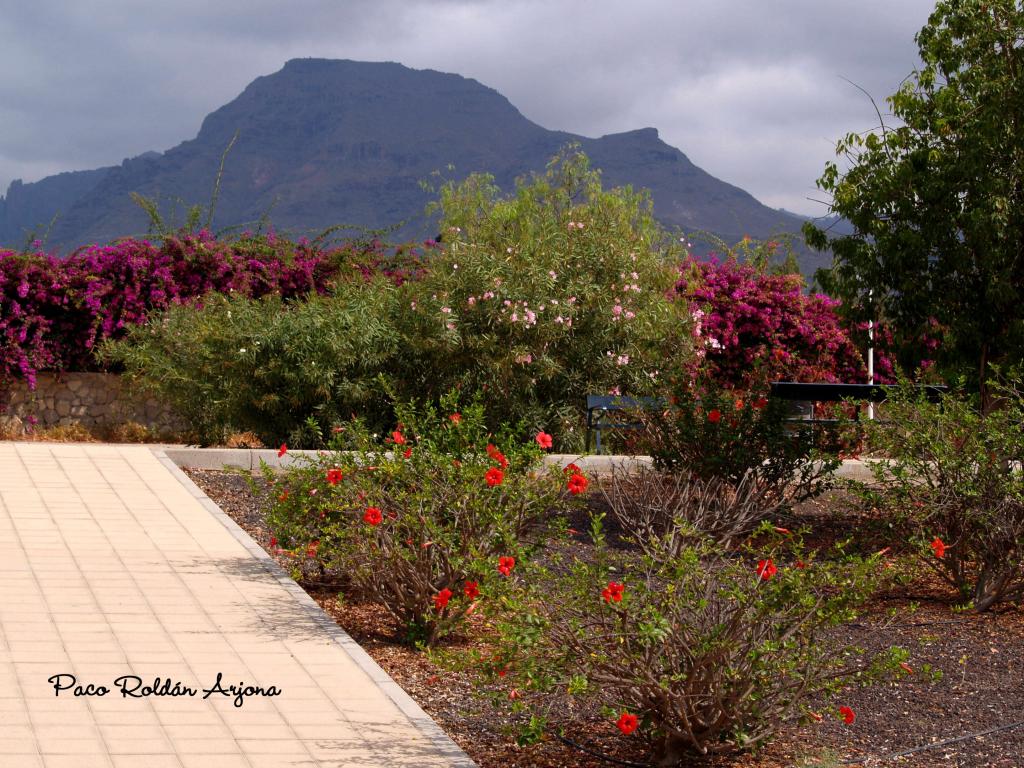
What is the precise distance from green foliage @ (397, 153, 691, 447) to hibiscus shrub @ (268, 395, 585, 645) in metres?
5.76

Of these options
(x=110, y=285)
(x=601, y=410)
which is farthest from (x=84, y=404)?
(x=601, y=410)

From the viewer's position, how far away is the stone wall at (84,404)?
1611cm

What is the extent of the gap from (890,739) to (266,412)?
9.03 m

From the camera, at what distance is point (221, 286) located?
54.5 feet

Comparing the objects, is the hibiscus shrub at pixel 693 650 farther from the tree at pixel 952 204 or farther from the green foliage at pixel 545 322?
the green foliage at pixel 545 322

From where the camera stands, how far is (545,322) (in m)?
12.2

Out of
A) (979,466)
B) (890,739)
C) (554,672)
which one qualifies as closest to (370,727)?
(554,672)

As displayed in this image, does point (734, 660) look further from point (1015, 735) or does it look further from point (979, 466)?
point (979, 466)

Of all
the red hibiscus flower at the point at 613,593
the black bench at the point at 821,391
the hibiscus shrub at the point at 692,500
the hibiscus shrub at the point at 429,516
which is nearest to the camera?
the red hibiscus flower at the point at 613,593

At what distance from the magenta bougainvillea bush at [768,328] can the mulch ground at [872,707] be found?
9.56 metres

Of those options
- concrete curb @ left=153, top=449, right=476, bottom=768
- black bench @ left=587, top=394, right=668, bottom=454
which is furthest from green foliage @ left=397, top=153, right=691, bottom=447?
concrete curb @ left=153, top=449, right=476, bottom=768

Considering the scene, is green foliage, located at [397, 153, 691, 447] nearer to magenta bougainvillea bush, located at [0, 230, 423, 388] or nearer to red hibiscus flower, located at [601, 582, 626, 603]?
magenta bougainvillea bush, located at [0, 230, 423, 388]

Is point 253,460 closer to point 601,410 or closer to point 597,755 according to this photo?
point 601,410

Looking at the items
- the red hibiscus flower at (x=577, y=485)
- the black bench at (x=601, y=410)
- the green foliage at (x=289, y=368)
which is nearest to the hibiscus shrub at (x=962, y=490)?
the red hibiscus flower at (x=577, y=485)
